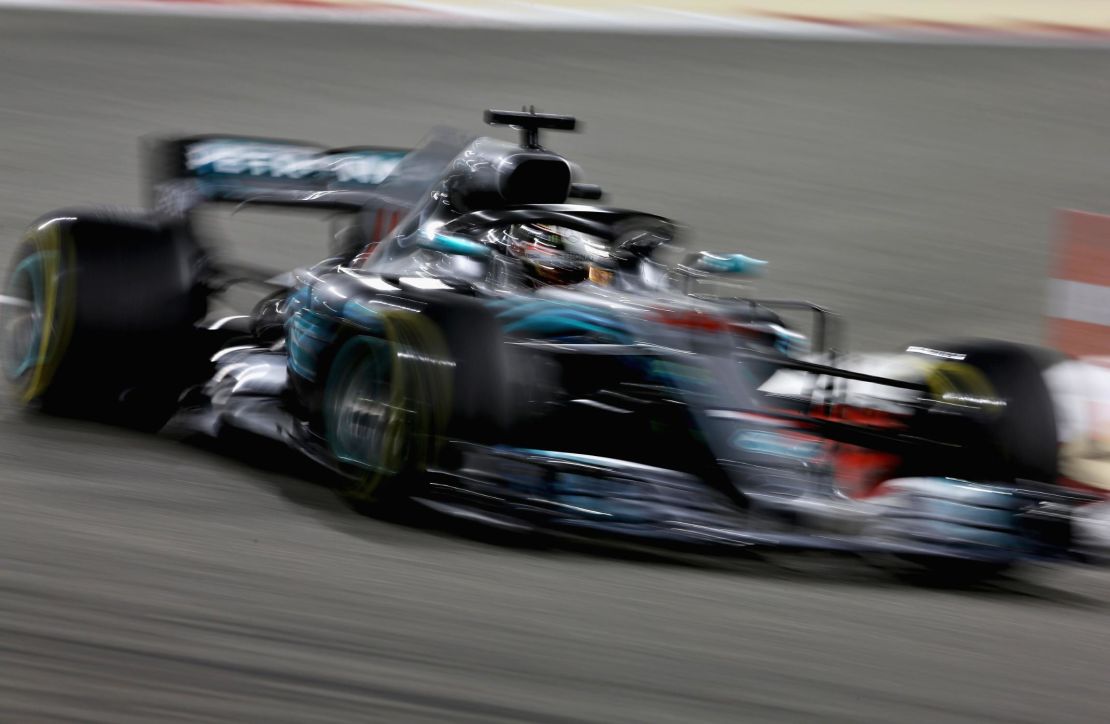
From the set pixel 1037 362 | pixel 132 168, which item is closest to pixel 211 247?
pixel 1037 362

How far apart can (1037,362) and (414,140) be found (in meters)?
8.01

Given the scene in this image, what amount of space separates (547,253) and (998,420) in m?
1.62

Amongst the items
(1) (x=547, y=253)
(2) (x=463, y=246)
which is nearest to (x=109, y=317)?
(2) (x=463, y=246)

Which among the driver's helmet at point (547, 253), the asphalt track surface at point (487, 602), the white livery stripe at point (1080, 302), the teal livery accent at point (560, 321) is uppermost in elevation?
the driver's helmet at point (547, 253)

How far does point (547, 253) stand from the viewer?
629 centimetres

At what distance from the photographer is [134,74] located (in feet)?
48.2

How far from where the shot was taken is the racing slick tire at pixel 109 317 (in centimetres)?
683

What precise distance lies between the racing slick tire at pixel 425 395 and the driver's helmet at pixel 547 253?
70 cm

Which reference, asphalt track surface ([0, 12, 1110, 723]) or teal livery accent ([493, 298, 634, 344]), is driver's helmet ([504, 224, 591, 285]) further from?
asphalt track surface ([0, 12, 1110, 723])

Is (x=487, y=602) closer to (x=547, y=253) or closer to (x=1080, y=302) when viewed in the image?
(x=547, y=253)

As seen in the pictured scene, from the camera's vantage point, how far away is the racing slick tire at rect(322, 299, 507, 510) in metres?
5.43

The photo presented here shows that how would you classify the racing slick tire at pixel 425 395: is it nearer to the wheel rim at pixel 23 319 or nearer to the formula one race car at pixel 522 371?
the formula one race car at pixel 522 371

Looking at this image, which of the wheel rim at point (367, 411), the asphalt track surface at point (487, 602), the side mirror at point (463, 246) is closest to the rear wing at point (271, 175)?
the side mirror at point (463, 246)

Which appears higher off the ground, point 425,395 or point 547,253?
point 547,253
